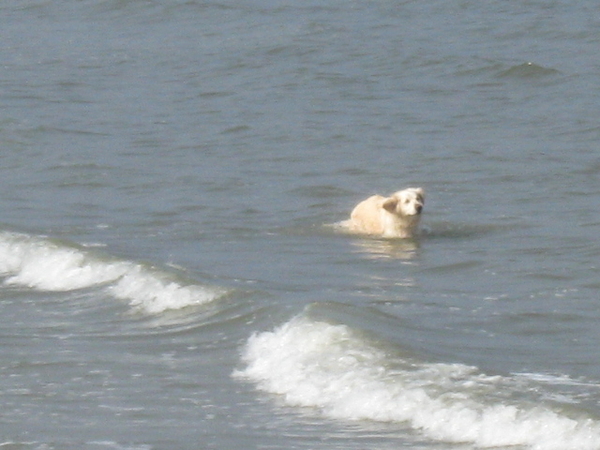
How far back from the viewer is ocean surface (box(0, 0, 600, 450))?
25.6 feet

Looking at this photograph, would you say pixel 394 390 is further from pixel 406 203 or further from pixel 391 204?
pixel 391 204

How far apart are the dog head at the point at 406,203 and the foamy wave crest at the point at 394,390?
13.0ft

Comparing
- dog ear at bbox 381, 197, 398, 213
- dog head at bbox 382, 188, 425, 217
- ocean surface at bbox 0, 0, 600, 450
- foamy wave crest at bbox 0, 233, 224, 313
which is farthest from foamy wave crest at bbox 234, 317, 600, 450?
dog ear at bbox 381, 197, 398, 213

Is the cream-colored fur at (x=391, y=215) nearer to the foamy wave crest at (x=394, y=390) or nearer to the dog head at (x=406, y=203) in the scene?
the dog head at (x=406, y=203)

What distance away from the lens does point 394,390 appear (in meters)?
8.00

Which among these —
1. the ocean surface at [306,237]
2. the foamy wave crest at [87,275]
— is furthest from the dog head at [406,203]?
the foamy wave crest at [87,275]

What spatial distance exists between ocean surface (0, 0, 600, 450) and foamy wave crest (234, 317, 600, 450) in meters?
0.02

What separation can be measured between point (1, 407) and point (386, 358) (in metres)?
2.26

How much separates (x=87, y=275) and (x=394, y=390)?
444cm

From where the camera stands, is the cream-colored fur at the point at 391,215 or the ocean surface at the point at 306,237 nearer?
the ocean surface at the point at 306,237

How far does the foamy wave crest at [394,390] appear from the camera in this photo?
7.20 m

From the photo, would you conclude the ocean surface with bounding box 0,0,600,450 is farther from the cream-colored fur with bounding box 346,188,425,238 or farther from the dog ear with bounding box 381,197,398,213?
the dog ear with bounding box 381,197,398,213

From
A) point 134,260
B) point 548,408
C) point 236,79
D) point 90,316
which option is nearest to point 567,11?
point 236,79

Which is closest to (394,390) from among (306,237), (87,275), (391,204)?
(87,275)
